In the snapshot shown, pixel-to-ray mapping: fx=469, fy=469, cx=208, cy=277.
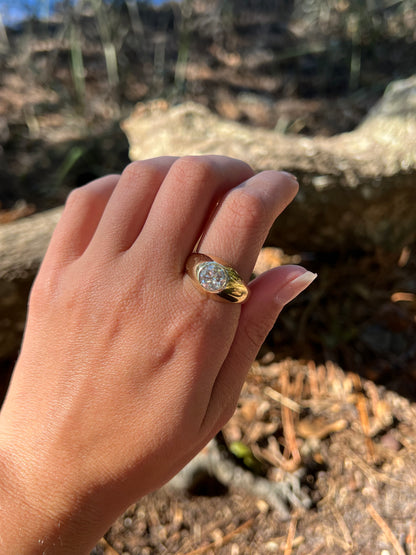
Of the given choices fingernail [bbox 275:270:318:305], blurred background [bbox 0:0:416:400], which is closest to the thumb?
fingernail [bbox 275:270:318:305]

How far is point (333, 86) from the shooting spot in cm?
385

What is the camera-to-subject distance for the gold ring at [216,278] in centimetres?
73

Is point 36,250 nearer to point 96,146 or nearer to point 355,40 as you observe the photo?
point 96,146

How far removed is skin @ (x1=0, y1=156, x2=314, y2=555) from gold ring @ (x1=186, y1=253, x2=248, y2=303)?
0.02 metres

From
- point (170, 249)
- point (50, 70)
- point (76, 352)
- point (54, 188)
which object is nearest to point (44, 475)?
point (76, 352)

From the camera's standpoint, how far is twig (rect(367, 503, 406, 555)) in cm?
116

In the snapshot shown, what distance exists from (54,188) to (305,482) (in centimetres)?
220

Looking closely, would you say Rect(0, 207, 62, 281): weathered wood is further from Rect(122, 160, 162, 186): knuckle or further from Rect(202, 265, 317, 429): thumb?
→ Rect(202, 265, 317, 429): thumb

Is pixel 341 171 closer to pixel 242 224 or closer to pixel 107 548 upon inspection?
pixel 242 224

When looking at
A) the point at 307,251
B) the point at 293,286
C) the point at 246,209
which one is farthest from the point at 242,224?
the point at 307,251

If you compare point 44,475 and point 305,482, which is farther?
point 305,482

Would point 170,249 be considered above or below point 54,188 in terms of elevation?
above

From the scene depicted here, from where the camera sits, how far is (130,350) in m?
0.74

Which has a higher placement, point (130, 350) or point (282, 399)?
point (130, 350)
